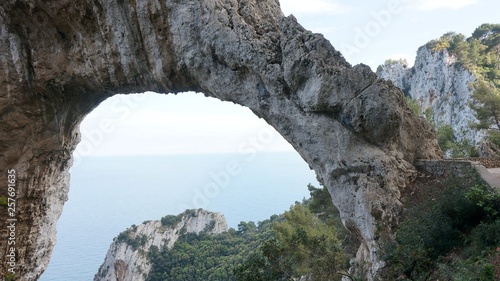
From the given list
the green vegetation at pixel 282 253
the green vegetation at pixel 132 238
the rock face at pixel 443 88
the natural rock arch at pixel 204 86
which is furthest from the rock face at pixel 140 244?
the rock face at pixel 443 88

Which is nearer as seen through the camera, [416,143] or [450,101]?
[416,143]

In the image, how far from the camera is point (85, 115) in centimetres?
1800

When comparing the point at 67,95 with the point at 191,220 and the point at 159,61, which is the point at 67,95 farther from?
the point at 191,220

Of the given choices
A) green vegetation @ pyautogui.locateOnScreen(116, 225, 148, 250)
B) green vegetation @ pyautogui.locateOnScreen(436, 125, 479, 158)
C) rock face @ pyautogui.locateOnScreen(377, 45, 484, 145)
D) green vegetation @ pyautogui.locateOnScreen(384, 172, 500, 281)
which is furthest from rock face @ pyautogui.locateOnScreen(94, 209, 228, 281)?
green vegetation @ pyautogui.locateOnScreen(384, 172, 500, 281)

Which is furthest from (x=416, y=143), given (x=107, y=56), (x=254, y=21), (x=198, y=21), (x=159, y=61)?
(x=107, y=56)

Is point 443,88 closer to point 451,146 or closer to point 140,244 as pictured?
point 451,146

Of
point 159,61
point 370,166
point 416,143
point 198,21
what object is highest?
point 198,21

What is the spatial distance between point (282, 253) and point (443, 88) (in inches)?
1522

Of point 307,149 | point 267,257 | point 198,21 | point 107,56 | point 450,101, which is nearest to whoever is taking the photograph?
point 267,257

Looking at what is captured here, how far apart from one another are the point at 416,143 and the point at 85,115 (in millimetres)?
15746

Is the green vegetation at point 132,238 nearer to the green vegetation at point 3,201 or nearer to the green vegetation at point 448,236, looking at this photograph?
the green vegetation at point 3,201

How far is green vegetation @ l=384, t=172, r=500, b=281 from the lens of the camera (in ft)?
23.3

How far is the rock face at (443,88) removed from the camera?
114ft

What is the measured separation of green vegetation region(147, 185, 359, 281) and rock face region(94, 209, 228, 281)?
1056 mm
